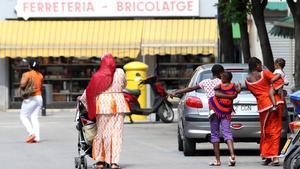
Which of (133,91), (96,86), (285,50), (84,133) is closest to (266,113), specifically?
(96,86)

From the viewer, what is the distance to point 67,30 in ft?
109

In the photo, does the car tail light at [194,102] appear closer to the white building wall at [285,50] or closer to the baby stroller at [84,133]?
the baby stroller at [84,133]

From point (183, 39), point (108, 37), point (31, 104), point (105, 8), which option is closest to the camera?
point (31, 104)

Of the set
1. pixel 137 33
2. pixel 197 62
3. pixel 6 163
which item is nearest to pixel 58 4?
pixel 137 33

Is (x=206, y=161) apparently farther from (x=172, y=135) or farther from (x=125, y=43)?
(x=125, y=43)

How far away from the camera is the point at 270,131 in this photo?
45.4 feet

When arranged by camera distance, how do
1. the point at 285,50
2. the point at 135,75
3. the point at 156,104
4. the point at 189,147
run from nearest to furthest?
the point at 189,147 → the point at 156,104 → the point at 135,75 → the point at 285,50

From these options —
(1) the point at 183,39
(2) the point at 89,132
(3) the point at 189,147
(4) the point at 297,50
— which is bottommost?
(3) the point at 189,147

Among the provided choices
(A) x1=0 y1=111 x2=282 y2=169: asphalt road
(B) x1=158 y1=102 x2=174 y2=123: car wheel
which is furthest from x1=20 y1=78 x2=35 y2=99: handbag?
(B) x1=158 y1=102 x2=174 y2=123: car wheel

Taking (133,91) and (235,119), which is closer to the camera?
(235,119)

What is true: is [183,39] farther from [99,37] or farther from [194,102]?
[194,102]

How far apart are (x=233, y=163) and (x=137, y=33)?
771 inches

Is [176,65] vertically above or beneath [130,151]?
above

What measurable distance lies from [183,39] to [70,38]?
13.7 ft
